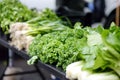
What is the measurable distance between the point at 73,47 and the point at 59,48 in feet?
0.37

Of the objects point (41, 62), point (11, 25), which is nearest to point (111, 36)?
point (41, 62)

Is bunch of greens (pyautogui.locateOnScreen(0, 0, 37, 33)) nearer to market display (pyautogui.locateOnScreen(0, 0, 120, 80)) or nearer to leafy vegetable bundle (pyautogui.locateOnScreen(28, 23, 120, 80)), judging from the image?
market display (pyautogui.locateOnScreen(0, 0, 120, 80))

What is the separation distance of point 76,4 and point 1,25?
4465 millimetres

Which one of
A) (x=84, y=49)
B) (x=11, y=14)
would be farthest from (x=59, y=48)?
(x=11, y=14)

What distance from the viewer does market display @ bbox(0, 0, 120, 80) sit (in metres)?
1.52

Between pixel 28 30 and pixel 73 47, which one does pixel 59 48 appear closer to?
pixel 73 47

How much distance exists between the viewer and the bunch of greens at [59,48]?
185 centimetres

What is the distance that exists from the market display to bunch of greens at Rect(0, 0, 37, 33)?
14 millimetres

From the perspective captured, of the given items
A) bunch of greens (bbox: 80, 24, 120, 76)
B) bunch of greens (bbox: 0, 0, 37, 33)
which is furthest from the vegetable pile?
bunch of greens (bbox: 80, 24, 120, 76)

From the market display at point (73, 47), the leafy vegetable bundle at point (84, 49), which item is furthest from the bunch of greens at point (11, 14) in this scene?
the leafy vegetable bundle at point (84, 49)

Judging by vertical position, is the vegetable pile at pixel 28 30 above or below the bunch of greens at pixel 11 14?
below

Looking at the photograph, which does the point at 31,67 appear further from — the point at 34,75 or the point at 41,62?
the point at 41,62

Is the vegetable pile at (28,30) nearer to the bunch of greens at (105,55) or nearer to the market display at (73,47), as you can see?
the market display at (73,47)

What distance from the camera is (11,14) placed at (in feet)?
10.8
